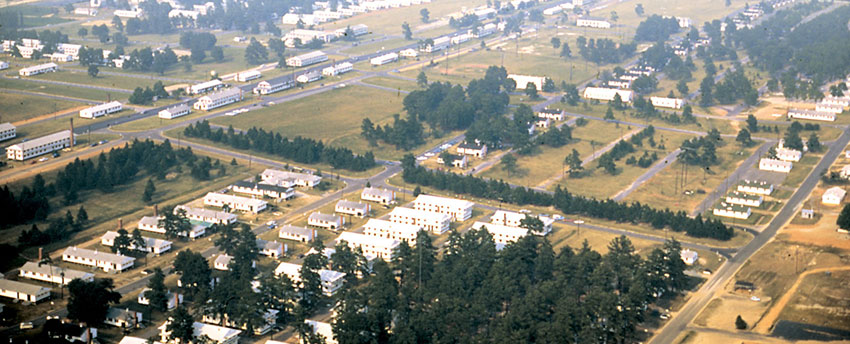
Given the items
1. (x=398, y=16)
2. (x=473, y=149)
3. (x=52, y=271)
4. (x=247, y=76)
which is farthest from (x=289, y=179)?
(x=398, y=16)

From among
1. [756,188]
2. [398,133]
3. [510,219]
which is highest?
Result: [398,133]

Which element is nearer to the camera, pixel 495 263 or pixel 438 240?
pixel 495 263

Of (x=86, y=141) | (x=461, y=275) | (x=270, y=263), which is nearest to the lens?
(x=461, y=275)

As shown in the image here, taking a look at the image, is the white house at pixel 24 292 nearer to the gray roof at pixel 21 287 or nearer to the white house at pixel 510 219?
the gray roof at pixel 21 287

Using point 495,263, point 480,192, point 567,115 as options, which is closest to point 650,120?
point 567,115

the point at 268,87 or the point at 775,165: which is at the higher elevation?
the point at 268,87

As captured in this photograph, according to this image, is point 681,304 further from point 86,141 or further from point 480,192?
point 86,141

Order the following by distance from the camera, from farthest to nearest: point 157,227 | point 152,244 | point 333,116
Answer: point 333,116
point 157,227
point 152,244

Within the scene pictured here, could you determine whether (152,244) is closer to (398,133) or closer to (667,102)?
(398,133)
